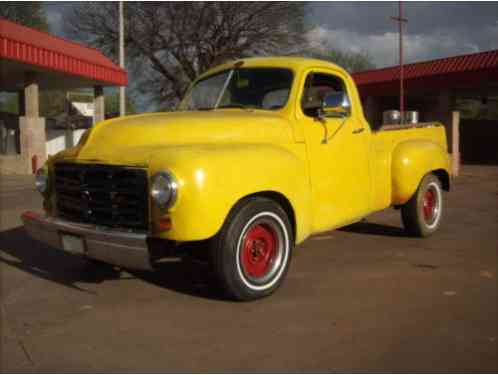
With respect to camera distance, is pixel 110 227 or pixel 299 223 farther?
pixel 299 223

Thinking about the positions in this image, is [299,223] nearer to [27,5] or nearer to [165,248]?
[165,248]

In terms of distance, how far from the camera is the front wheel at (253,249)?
362cm

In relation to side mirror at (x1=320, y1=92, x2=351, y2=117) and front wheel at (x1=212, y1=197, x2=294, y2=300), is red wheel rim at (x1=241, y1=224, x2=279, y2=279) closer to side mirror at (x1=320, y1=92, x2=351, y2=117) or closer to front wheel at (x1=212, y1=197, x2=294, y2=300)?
front wheel at (x1=212, y1=197, x2=294, y2=300)

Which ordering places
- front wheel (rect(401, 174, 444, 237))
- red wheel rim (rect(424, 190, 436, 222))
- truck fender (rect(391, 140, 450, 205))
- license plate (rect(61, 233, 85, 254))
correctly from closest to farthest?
license plate (rect(61, 233, 85, 254))
truck fender (rect(391, 140, 450, 205))
front wheel (rect(401, 174, 444, 237))
red wheel rim (rect(424, 190, 436, 222))

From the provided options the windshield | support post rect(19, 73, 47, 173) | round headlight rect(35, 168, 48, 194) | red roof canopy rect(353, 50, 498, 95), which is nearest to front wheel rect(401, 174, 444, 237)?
the windshield

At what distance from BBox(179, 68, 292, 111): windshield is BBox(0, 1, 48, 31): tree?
34.5 metres

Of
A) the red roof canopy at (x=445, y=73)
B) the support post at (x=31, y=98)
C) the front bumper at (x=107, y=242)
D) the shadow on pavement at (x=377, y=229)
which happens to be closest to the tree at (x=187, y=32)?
the red roof canopy at (x=445, y=73)

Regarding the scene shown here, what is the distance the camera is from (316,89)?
4.93 m

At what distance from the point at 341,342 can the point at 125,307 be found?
1660 millimetres

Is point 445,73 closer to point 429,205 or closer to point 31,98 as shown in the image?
point 429,205

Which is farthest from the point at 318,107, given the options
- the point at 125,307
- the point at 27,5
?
the point at 27,5

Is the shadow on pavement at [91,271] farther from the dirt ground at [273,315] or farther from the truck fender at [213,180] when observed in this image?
the truck fender at [213,180]

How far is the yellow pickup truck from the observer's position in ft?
11.3

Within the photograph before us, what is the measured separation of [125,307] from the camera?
383 centimetres
